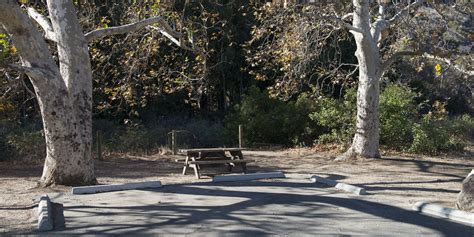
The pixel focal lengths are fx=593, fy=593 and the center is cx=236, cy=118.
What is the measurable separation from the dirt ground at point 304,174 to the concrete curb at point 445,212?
356 millimetres

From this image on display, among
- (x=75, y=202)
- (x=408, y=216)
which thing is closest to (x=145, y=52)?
(x=75, y=202)

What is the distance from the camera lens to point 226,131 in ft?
88.3

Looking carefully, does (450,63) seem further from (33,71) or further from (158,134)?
(158,134)

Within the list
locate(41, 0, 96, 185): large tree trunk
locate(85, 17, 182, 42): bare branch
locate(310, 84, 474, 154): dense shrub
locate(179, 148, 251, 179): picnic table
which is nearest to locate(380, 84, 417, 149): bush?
locate(310, 84, 474, 154): dense shrub

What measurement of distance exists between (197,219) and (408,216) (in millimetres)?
3250

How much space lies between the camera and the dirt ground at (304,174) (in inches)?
424

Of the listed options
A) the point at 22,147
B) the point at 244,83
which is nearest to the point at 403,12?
the point at 22,147

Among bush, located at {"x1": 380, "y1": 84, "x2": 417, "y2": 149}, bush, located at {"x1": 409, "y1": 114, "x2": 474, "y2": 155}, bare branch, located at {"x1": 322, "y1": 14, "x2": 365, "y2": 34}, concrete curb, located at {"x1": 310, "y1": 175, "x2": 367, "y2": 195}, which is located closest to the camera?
concrete curb, located at {"x1": 310, "y1": 175, "x2": 367, "y2": 195}

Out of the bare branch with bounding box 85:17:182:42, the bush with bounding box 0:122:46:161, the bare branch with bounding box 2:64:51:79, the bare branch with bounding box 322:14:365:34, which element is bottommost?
the bush with bounding box 0:122:46:161

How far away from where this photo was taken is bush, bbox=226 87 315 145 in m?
26.1

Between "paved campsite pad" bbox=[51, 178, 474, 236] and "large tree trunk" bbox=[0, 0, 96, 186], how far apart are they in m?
1.63

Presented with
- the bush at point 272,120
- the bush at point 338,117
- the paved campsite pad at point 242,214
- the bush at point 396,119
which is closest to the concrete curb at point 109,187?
the paved campsite pad at point 242,214

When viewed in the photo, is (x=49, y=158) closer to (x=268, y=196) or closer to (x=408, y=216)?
(x=268, y=196)

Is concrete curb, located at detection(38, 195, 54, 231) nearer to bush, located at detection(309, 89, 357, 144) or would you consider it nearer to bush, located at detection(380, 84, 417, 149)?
bush, located at detection(309, 89, 357, 144)
